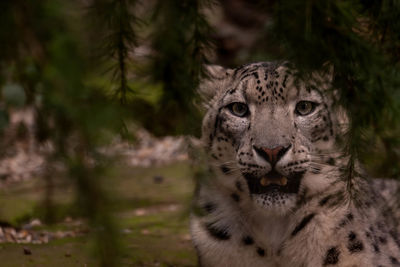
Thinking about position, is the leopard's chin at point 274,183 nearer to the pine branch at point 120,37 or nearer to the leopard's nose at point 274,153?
the leopard's nose at point 274,153

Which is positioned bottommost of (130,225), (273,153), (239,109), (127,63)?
(130,225)

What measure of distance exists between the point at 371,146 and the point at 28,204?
3969 mm

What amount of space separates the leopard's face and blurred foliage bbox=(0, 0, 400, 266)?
574mm

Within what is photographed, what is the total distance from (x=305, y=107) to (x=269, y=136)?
36cm

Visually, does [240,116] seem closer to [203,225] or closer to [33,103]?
[203,225]

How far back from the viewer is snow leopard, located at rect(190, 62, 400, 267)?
9.57 ft

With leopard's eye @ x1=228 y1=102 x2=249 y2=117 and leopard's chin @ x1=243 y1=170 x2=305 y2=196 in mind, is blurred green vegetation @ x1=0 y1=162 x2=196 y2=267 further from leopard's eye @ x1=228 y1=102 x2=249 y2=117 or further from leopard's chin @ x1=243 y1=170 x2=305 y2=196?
leopard's eye @ x1=228 y1=102 x2=249 y2=117

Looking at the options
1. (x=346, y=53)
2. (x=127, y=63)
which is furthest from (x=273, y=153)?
(x=346, y=53)

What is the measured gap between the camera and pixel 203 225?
3.32 m

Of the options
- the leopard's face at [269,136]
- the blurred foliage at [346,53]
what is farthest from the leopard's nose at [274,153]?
the blurred foliage at [346,53]

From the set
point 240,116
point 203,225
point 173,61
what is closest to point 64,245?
point 203,225

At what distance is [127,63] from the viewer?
6.47 feet

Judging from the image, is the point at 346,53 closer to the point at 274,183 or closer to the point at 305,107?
the point at 274,183

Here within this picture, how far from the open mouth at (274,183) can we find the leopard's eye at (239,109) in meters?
0.38
